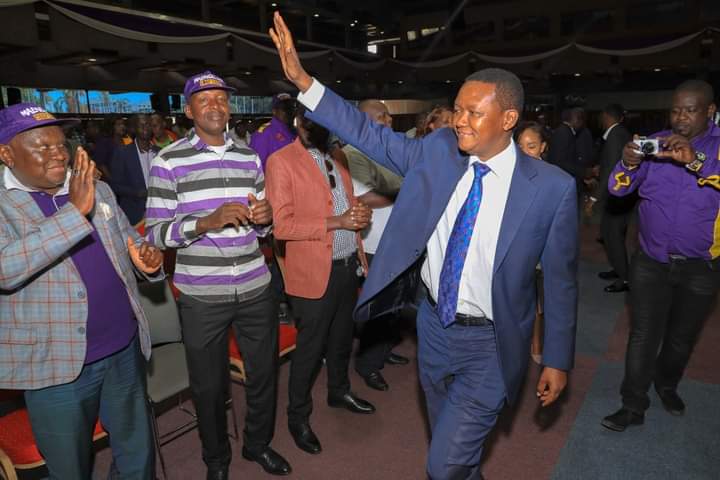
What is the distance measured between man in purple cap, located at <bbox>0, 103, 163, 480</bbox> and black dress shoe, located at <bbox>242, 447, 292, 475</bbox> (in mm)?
890

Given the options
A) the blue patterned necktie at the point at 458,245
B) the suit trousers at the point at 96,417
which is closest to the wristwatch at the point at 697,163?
the blue patterned necktie at the point at 458,245

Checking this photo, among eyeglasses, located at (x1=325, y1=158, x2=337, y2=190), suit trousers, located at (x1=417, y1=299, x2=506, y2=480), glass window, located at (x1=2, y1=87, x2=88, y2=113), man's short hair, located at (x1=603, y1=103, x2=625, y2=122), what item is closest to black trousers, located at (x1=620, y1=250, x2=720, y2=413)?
suit trousers, located at (x1=417, y1=299, x2=506, y2=480)

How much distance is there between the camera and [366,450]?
2.94m

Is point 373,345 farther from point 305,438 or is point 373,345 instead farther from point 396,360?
point 305,438

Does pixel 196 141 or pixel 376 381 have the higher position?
pixel 196 141

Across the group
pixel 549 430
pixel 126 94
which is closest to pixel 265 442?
pixel 549 430

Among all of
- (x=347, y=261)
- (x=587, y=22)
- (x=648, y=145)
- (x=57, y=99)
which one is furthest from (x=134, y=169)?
(x=587, y=22)

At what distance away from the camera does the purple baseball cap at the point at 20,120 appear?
1.70 m

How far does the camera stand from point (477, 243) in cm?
191

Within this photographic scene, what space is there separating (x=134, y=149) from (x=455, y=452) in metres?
4.82

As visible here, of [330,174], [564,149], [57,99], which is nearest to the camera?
[330,174]

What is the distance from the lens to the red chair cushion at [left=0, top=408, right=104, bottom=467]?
7.08ft

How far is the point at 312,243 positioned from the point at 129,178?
11.6 feet

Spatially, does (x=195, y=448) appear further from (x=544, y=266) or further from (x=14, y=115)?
(x=544, y=266)
